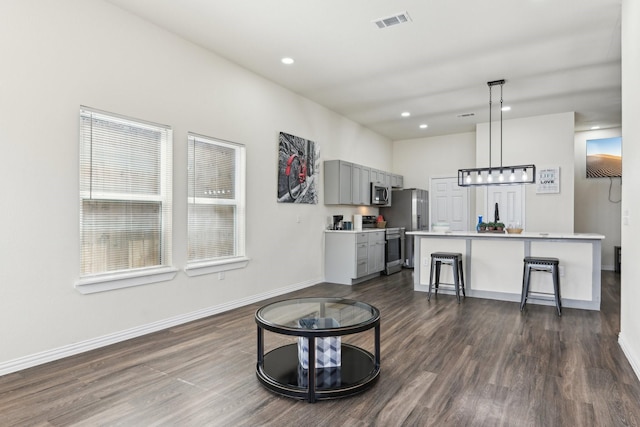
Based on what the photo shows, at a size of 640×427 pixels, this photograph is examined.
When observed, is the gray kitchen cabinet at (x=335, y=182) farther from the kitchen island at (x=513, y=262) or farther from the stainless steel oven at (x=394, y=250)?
the kitchen island at (x=513, y=262)

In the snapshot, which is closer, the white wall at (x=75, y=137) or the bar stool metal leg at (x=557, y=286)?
the white wall at (x=75, y=137)

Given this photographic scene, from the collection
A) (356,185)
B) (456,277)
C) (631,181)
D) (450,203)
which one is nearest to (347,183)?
(356,185)

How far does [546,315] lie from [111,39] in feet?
18.4

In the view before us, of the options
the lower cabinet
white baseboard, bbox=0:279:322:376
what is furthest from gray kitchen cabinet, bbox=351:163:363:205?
white baseboard, bbox=0:279:322:376

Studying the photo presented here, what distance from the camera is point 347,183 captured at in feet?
22.5

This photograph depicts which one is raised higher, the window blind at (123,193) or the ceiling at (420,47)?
the ceiling at (420,47)

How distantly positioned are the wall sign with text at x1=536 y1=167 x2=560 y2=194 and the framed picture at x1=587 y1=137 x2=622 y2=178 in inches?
79.4

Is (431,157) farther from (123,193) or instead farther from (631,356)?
(123,193)

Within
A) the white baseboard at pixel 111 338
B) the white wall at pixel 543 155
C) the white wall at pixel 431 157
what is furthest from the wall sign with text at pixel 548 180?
the white baseboard at pixel 111 338

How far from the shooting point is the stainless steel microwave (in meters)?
7.74

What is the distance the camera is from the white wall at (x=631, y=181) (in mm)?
2850

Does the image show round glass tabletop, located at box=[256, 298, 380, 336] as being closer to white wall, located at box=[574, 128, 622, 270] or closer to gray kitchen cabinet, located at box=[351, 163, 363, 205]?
gray kitchen cabinet, located at box=[351, 163, 363, 205]

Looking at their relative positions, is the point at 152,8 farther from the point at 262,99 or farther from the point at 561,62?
the point at 561,62

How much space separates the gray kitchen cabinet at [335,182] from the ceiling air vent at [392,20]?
2960mm
